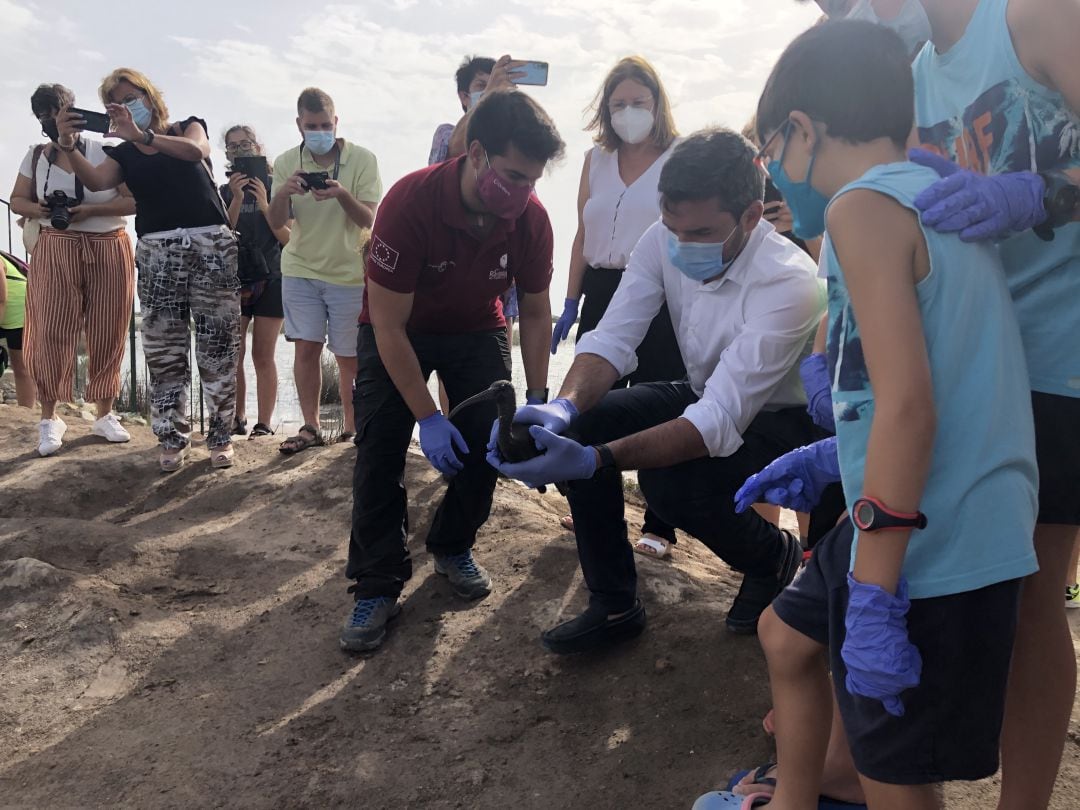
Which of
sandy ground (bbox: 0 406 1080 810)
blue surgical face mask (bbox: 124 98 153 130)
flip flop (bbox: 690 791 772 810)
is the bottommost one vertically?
sandy ground (bbox: 0 406 1080 810)

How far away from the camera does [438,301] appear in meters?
2.74

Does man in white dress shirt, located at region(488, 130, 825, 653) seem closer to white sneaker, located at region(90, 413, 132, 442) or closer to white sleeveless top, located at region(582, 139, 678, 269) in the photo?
white sleeveless top, located at region(582, 139, 678, 269)

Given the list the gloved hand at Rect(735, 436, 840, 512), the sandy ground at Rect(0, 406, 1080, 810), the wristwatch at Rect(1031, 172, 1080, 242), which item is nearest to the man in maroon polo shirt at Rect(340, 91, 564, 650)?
the sandy ground at Rect(0, 406, 1080, 810)

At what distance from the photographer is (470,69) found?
13.1 ft

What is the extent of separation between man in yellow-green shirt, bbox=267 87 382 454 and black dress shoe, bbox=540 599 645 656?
2.25m

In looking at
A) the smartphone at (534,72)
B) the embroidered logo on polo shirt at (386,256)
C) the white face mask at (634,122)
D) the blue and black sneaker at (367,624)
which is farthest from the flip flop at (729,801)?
the smartphone at (534,72)

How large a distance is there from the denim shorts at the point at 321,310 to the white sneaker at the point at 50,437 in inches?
52.0

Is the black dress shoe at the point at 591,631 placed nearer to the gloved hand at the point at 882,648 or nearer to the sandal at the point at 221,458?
the gloved hand at the point at 882,648

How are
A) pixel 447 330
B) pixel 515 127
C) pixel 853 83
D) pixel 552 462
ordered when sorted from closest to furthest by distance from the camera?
1. pixel 853 83
2. pixel 552 462
3. pixel 515 127
4. pixel 447 330

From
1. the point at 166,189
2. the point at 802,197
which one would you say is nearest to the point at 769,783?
the point at 802,197

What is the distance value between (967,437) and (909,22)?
85 centimetres

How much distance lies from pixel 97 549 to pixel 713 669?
7.87 ft

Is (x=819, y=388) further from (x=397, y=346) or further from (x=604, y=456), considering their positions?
(x=397, y=346)

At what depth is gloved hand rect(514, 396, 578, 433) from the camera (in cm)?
210
